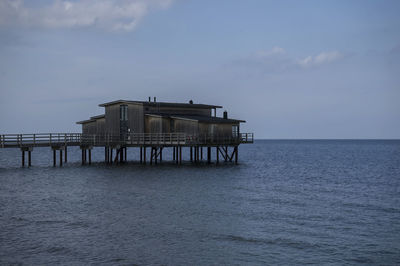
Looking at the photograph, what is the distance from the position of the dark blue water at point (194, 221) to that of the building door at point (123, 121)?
12.3 meters

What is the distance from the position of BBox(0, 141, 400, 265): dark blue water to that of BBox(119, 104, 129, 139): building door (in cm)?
1234

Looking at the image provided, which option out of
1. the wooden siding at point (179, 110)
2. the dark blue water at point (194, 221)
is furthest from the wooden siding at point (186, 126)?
the dark blue water at point (194, 221)

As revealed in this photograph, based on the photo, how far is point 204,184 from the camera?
136 feet

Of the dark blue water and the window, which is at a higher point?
the window

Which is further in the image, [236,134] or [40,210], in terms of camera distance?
[236,134]

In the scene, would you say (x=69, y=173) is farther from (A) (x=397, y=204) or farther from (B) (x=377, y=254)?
(B) (x=377, y=254)

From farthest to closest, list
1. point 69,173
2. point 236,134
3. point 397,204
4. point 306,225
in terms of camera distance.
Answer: point 236,134 → point 69,173 → point 397,204 → point 306,225

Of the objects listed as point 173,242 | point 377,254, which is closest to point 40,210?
point 173,242

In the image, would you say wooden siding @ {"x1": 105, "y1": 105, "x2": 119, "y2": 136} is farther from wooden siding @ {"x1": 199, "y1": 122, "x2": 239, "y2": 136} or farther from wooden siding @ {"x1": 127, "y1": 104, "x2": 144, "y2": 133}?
wooden siding @ {"x1": 199, "y1": 122, "x2": 239, "y2": 136}

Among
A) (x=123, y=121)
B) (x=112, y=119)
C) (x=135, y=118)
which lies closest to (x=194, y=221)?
(x=135, y=118)

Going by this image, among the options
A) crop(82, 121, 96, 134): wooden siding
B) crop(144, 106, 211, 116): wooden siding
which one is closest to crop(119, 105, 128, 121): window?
crop(144, 106, 211, 116): wooden siding

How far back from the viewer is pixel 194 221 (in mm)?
26609

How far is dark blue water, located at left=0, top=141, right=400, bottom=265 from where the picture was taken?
20.4 m

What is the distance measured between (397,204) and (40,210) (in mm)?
24593
